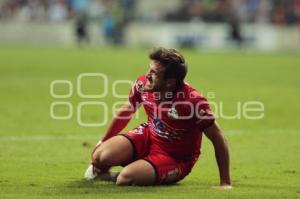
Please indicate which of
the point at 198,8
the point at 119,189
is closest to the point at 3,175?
the point at 119,189

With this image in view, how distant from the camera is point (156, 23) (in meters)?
41.6

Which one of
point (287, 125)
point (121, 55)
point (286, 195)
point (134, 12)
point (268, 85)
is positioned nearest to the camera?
point (286, 195)

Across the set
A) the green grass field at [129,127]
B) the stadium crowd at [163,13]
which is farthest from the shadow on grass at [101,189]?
the stadium crowd at [163,13]

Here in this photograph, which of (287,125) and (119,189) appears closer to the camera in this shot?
(119,189)

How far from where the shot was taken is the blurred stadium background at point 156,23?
39.8 m

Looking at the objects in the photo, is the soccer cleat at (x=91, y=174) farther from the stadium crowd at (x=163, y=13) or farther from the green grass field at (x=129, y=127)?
the stadium crowd at (x=163, y=13)

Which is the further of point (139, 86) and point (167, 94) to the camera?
point (139, 86)

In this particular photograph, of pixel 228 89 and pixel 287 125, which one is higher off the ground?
pixel 287 125

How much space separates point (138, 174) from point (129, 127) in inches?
225

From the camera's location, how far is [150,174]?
831 cm

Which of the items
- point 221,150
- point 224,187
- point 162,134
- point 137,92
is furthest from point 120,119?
point 224,187

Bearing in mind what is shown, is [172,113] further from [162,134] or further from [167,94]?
[162,134]

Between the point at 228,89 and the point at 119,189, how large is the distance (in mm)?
13345

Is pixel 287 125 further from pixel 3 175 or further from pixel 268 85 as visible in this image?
pixel 268 85
